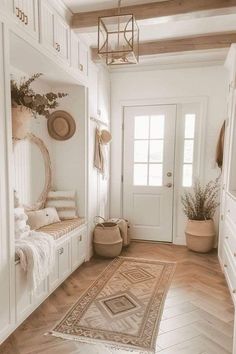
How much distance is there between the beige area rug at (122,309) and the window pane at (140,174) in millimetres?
1392

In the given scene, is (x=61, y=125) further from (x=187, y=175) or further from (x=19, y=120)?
(x=187, y=175)

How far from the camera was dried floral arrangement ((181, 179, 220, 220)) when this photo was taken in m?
3.77

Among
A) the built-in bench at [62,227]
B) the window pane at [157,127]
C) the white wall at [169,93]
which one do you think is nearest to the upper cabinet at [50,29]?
the white wall at [169,93]

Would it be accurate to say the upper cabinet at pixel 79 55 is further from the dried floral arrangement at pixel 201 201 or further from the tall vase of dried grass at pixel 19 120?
the dried floral arrangement at pixel 201 201

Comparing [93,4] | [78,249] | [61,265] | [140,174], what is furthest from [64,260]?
[93,4]

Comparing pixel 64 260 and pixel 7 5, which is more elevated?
pixel 7 5

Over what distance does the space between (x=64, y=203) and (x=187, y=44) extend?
240 cm

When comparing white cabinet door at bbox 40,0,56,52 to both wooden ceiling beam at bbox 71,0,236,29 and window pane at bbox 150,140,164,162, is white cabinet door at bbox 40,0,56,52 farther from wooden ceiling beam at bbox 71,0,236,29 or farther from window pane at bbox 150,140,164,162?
window pane at bbox 150,140,164,162

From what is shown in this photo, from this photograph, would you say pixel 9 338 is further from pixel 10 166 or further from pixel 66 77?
pixel 66 77

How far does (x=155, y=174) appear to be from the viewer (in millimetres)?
4172

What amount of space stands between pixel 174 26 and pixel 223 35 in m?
0.59

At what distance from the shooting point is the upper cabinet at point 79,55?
284 cm

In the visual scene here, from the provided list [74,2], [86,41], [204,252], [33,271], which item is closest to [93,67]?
[86,41]

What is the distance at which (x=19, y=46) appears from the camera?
2.09 m
